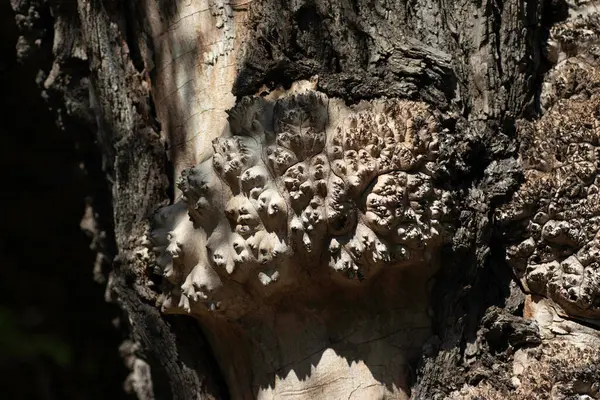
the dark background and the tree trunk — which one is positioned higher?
the dark background

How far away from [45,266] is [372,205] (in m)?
2.45

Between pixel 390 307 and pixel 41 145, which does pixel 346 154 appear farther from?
pixel 41 145

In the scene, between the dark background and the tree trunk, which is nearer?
the tree trunk

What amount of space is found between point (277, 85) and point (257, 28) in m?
0.12

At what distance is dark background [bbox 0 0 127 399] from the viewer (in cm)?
353

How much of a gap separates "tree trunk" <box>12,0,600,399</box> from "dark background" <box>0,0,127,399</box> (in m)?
1.77

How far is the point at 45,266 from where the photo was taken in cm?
369

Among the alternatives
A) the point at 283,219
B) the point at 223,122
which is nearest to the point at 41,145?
the point at 223,122

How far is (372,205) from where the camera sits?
151 centimetres

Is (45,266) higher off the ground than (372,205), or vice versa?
(45,266)

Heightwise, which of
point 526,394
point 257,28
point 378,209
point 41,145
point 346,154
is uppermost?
point 41,145

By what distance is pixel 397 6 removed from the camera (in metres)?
1.70

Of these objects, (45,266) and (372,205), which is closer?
(372,205)

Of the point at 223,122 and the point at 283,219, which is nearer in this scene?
the point at 283,219
